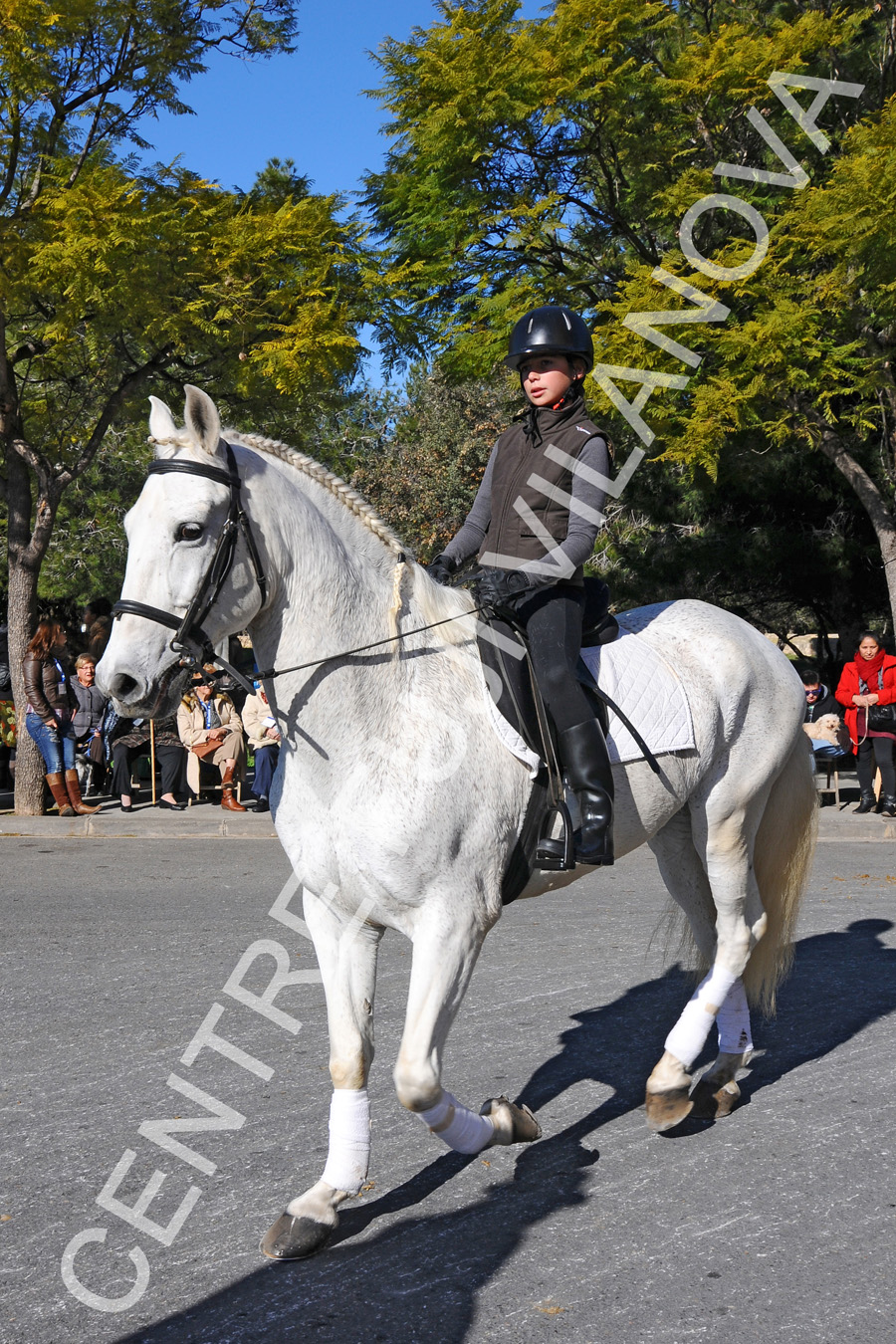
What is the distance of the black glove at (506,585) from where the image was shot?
12.1ft

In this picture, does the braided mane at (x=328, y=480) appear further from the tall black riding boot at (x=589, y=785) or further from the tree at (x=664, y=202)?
the tree at (x=664, y=202)

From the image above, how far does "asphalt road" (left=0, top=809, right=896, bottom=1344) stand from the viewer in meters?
2.86

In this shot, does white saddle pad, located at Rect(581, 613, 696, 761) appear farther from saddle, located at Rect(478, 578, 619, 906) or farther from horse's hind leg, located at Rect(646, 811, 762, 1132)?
horse's hind leg, located at Rect(646, 811, 762, 1132)

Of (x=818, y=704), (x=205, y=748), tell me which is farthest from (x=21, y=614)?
(x=818, y=704)

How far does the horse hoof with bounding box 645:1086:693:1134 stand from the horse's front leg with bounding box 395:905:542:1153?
88cm

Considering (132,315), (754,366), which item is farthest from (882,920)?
(132,315)

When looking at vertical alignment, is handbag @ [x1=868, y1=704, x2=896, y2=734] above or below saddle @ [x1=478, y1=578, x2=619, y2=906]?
below

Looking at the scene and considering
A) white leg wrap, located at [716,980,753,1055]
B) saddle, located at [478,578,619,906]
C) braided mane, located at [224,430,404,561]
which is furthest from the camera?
white leg wrap, located at [716,980,753,1055]

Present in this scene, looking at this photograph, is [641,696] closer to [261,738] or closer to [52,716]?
[261,738]

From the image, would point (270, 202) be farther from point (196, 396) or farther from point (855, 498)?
point (196, 396)

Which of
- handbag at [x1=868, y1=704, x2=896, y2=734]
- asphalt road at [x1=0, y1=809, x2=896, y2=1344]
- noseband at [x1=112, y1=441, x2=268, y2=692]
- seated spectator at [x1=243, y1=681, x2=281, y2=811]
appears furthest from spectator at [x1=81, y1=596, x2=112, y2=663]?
noseband at [x1=112, y1=441, x2=268, y2=692]

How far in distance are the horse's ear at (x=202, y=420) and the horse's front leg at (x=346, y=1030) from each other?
1.36m

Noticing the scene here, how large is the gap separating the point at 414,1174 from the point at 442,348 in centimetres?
1247

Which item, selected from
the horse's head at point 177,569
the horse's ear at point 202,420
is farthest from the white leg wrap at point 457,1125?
the horse's ear at point 202,420
